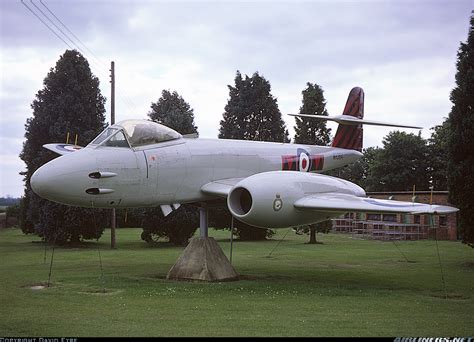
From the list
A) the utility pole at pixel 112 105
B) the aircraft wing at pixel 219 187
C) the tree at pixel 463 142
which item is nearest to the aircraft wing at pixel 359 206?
the aircraft wing at pixel 219 187

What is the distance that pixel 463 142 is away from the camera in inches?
687

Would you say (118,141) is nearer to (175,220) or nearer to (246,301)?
(246,301)

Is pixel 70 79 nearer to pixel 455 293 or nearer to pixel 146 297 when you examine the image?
pixel 146 297

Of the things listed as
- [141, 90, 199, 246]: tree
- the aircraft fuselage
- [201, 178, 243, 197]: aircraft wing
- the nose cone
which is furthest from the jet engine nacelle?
[141, 90, 199, 246]: tree

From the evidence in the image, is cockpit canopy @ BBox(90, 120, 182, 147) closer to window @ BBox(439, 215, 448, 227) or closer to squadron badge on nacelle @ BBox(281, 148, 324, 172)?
squadron badge on nacelle @ BBox(281, 148, 324, 172)

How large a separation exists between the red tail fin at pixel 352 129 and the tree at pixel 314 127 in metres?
10.7

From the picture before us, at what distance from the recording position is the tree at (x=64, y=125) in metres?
25.4

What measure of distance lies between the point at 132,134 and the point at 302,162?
5187 mm

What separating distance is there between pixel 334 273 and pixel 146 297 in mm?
6404

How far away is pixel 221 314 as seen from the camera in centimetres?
892

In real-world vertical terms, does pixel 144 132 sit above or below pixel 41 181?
above

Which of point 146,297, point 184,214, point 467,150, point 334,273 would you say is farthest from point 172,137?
point 184,214

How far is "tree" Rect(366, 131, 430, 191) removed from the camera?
5259cm

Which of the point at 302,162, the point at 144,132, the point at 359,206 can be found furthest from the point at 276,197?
the point at 302,162
